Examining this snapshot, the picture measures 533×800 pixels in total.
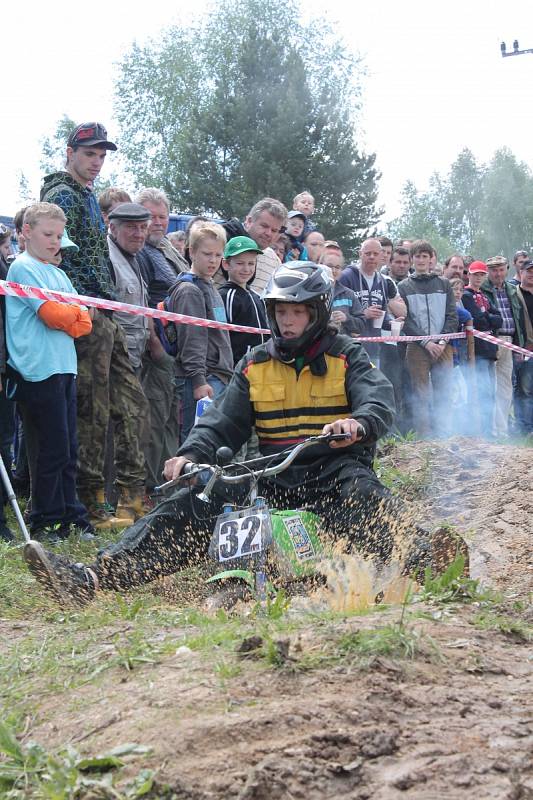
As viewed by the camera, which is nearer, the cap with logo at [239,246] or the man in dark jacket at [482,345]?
the cap with logo at [239,246]

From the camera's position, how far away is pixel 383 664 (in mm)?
3627

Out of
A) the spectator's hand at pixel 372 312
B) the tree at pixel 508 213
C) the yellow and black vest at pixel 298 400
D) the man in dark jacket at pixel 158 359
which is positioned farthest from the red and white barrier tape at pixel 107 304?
the tree at pixel 508 213

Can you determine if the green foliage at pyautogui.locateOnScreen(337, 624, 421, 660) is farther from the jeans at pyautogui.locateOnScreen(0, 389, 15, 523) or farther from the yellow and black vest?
the jeans at pyautogui.locateOnScreen(0, 389, 15, 523)

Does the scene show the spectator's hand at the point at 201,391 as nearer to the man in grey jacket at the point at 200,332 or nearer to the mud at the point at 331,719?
the man in grey jacket at the point at 200,332

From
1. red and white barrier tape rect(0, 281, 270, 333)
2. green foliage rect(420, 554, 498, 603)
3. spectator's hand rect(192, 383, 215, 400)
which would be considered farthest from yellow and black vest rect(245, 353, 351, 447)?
spectator's hand rect(192, 383, 215, 400)

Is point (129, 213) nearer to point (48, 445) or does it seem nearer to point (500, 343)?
point (48, 445)

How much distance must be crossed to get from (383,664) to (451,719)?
38 cm

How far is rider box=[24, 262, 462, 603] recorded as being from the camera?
18.3 feet

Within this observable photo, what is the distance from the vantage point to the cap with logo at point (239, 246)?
890cm

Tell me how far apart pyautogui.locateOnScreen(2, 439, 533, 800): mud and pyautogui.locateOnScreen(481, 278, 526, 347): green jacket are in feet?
34.8

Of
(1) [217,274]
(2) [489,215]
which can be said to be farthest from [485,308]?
(2) [489,215]

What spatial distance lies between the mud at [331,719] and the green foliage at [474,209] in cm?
8378

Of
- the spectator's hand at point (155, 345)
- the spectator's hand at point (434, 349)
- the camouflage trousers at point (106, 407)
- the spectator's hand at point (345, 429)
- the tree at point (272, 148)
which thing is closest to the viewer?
the spectator's hand at point (345, 429)

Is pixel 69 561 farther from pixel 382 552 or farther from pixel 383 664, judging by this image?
pixel 383 664
